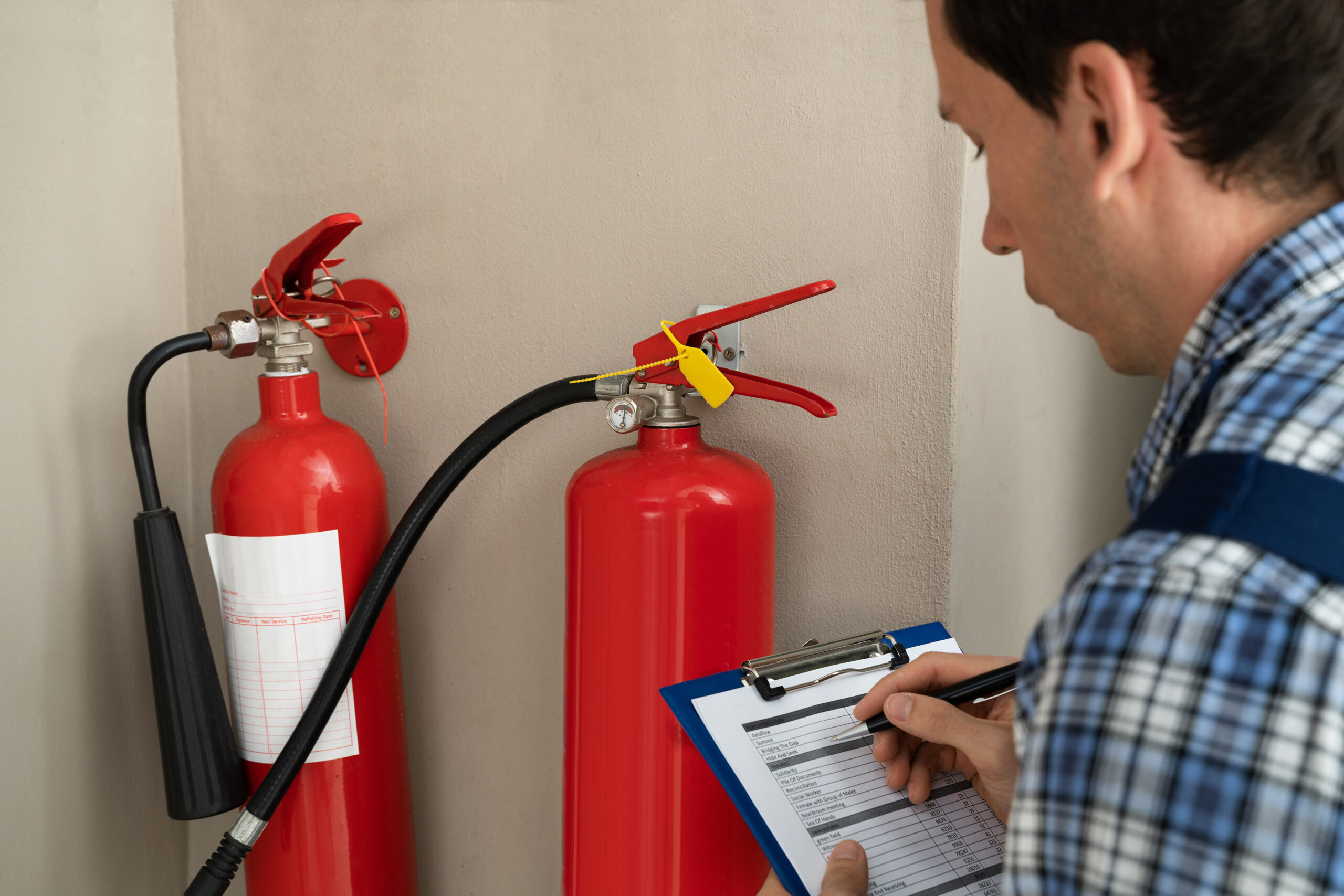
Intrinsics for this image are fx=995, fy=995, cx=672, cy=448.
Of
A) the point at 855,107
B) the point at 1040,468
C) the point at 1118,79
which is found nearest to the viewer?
the point at 1118,79

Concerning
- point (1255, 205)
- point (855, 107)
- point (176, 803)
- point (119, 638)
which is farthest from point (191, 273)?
point (1255, 205)

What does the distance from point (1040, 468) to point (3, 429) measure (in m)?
1.05

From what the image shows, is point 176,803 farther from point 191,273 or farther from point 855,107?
point 855,107

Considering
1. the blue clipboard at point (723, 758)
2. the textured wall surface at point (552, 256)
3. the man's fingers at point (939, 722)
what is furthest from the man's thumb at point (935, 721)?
the textured wall surface at point (552, 256)

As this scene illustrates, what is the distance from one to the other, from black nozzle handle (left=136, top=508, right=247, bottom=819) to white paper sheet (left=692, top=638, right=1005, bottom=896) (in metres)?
0.48

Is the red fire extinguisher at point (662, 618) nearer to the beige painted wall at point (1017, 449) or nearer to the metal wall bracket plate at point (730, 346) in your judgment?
the metal wall bracket plate at point (730, 346)

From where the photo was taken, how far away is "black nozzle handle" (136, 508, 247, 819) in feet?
2.92

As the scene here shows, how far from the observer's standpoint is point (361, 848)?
3.09 feet

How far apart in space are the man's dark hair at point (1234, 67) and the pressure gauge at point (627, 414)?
43cm

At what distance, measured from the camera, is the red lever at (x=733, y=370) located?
0.75 meters

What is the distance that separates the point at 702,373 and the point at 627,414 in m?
0.08

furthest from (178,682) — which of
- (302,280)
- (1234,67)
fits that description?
(1234,67)

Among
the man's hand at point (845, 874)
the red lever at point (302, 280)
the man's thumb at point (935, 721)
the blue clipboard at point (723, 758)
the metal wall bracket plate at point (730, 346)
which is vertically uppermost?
the red lever at point (302, 280)

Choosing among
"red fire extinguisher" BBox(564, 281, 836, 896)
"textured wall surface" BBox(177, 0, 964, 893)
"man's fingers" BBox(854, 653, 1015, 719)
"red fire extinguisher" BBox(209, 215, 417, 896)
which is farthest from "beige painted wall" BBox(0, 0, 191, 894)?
"man's fingers" BBox(854, 653, 1015, 719)
